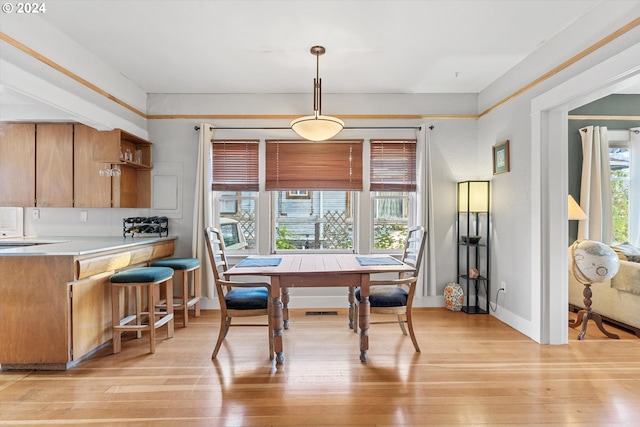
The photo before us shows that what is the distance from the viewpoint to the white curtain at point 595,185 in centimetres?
434

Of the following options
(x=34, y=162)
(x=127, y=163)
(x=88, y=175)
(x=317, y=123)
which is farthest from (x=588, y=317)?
(x=34, y=162)

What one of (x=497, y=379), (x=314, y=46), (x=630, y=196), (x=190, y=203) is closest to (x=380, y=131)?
(x=314, y=46)

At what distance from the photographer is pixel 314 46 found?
3002 millimetres

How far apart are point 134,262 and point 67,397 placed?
4.35ft

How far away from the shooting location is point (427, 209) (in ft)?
13.5

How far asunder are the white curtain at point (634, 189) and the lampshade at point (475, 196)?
2452mm

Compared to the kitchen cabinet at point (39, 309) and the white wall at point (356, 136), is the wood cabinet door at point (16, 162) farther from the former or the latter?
the kitchen cabinet at point (39, 309)

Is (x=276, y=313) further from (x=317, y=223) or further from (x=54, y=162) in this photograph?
(x=54, y=162)

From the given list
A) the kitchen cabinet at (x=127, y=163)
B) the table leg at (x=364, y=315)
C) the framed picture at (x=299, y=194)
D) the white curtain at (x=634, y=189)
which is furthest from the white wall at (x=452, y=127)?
the white curtain at (x=634, y=189)

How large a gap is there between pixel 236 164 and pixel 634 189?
5.44 m

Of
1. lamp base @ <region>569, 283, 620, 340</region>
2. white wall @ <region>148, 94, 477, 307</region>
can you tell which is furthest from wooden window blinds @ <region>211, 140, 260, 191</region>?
lamp base @ <region>569, 283, 620, 340</region>

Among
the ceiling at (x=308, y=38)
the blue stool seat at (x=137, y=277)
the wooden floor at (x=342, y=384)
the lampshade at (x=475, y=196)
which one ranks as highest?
the ceiling at (x=308, y=38)

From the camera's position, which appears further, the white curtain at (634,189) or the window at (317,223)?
the white curtain at (634,189)

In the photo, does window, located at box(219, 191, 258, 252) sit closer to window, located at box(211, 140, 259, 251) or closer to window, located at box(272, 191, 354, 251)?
window, located at box(211, 140, 259, 251)
